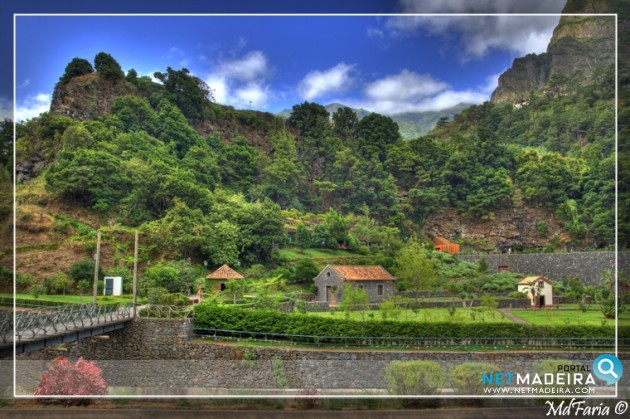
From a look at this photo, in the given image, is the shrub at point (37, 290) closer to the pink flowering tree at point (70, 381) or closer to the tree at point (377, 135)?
the pink flowering tree at point (70, 381)

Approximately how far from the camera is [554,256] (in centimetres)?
2272

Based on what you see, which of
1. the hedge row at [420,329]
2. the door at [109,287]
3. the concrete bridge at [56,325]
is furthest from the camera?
the door at [109,287]

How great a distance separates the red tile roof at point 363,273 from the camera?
765 inches

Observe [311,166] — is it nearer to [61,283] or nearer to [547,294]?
[547,294]

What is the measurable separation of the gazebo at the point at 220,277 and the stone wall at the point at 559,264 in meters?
10.2

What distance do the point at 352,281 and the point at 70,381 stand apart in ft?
30.9

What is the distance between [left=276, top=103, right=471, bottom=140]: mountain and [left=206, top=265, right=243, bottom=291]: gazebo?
7425 millimetres

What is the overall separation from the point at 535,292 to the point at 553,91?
11.1 m

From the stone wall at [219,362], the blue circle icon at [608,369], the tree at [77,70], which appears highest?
the tree at [77,70]

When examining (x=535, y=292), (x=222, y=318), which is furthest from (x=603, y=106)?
(x=222, y=318)

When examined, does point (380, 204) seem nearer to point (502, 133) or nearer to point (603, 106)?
point (502, 133)

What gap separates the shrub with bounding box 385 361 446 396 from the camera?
40.7 ft

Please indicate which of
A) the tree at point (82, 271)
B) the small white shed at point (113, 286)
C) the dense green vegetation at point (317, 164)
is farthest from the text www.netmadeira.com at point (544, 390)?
the tree at point (82, 271)

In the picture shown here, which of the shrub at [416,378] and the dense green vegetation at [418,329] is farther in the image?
the dense green vegetation at [418,329]
